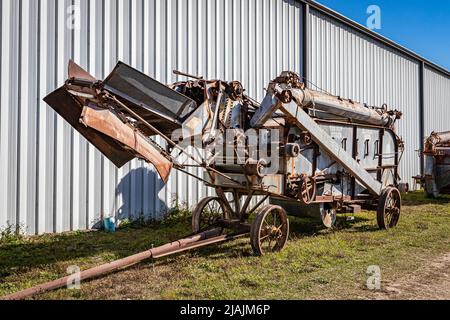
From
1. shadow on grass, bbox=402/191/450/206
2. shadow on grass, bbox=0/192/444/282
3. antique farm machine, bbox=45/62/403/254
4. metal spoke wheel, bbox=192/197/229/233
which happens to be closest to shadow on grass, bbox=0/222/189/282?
shadow on grass, bbox=0/192/444/282

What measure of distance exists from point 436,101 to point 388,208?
49.9ft

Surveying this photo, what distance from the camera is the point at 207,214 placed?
689 cm

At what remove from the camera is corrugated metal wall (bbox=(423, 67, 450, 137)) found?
19562mm

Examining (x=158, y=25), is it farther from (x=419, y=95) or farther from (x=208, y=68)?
(x=419, y=95)

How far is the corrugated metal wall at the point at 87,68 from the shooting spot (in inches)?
267

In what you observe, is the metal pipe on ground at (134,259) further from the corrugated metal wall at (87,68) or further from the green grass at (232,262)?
the corrugated metal wall at (87,68)

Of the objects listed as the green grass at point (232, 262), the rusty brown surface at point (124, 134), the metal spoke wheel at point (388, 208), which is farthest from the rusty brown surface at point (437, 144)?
the rusty brown surface at point (124, 134)

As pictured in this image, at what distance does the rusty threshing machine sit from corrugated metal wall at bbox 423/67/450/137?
12625mm

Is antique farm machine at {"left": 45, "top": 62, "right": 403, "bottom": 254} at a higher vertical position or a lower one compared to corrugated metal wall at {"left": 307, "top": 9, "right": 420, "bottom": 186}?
lower

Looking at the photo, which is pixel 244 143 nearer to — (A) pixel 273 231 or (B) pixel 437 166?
(A) pixel 273 231

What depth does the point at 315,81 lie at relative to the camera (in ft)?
41.6

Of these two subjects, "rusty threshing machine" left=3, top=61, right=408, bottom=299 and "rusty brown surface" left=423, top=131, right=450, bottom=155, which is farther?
"rusty brown surface" left=423, top=131, right=450, bottom=155

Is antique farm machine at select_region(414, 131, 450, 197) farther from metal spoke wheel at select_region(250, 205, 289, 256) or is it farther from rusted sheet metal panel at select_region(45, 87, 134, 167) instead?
rusted sheet metal panel at select_region(45, 87, 134, 167)

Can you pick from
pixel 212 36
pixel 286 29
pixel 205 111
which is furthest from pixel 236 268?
pixel 286 29
